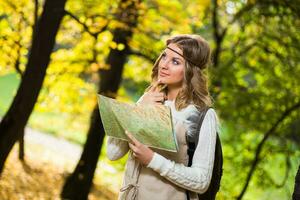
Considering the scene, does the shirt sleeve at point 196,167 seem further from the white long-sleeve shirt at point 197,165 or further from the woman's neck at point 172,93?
→ the woman's neck at point 172,93

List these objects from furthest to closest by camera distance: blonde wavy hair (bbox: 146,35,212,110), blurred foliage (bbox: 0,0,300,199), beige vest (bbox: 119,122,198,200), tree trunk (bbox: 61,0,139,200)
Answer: tree trunk (bbox: 61,0,139,200)
blurred foliage (bbox: 0,0,300,199)
blonde wavy hair (bbox: 146,35,212,110)
beige vest (bbox: 119,122,198,200)

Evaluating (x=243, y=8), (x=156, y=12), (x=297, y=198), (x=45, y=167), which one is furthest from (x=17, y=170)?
(x=297, y=198)

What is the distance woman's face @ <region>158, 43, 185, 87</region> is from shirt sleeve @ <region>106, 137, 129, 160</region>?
399 mm

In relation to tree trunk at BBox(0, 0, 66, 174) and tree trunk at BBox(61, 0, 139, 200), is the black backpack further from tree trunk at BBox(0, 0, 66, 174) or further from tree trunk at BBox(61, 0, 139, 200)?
tree trunk at BBox(61, 0, 139, 200)

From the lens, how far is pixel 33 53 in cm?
630

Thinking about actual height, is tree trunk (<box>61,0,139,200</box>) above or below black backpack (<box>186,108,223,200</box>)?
below

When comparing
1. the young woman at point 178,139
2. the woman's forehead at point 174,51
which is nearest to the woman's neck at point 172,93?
the young woman at point 178,139

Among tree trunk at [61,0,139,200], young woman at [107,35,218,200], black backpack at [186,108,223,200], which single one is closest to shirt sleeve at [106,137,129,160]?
young woman at [107,35,218,200]

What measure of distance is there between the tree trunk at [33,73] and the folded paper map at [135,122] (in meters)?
3.68

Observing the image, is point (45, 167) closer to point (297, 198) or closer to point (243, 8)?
point (243, 8)

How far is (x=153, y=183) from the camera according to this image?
2906 millimetres

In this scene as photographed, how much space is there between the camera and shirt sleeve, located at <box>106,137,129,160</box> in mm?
2982

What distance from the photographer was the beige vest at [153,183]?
2.89m

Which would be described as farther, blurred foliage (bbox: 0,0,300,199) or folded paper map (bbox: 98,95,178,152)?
blurred foliage (bbox: 0,0,300,199)
